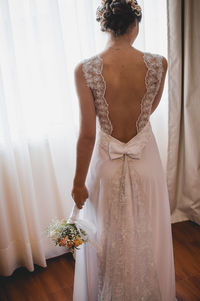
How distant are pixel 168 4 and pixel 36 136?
4.83 feet

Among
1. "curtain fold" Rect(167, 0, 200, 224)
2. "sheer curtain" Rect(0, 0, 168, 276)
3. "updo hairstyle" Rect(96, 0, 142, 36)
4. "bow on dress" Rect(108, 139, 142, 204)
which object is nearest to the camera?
"updo hairstyle" Rect(96, 0, 142, 36)

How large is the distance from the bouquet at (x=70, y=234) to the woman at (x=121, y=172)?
80 mm

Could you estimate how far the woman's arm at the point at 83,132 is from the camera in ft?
3.72

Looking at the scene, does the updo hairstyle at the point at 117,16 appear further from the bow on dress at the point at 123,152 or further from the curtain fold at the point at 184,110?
the curtain fold at the point at 184,110

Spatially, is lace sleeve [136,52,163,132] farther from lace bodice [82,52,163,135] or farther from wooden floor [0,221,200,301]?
wooden floor [0,221,200,301]

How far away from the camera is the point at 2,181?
1884mm

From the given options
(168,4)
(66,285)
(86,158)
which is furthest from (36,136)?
(168,4)

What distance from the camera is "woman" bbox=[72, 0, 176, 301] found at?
3.74 ft

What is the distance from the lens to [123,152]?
123 cm

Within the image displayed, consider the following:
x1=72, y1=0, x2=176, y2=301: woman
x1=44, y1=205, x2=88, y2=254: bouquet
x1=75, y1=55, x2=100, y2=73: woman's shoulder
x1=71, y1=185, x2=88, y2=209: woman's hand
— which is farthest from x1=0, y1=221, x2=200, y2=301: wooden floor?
x1=75, y1=55, x2=100, y2=73: woman's shoulder

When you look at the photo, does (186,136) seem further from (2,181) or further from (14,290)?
(14,290)

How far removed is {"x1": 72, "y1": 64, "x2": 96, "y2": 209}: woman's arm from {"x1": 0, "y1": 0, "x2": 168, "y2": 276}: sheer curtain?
73 cm

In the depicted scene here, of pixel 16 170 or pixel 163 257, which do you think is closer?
pixel 163 257

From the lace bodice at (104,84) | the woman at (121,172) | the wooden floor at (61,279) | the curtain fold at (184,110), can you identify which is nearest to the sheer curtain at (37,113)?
the wooden floor at (61,279)
